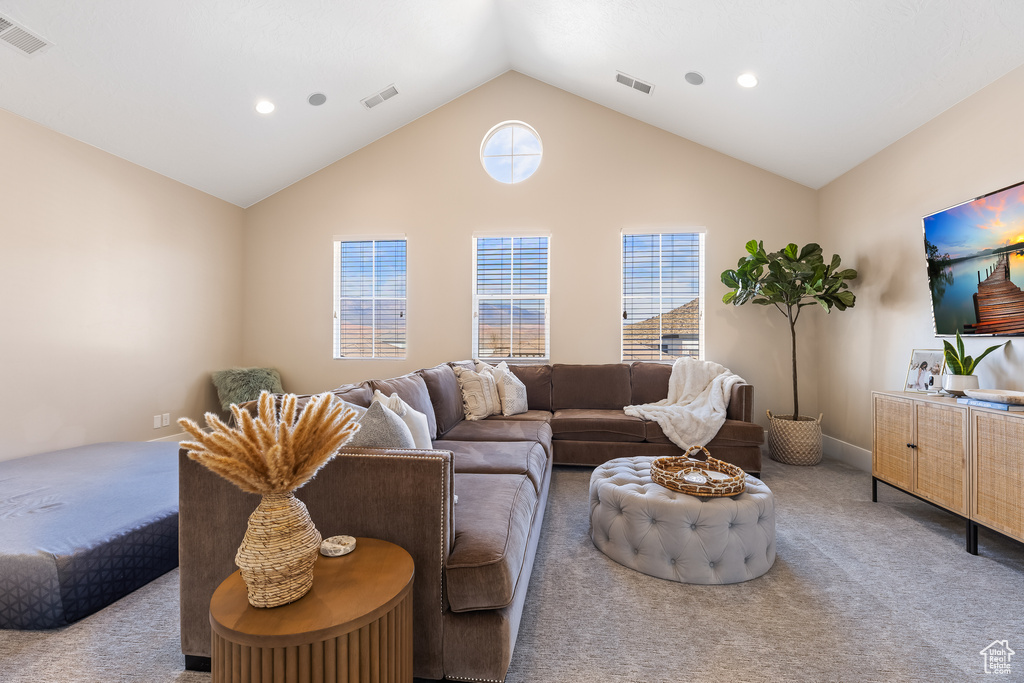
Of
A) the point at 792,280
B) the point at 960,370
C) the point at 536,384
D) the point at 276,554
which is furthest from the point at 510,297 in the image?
the point at 276,554

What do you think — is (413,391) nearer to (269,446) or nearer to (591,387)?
(269,446)

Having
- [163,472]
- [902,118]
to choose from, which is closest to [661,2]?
[902,118]

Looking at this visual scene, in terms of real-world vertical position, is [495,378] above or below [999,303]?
below

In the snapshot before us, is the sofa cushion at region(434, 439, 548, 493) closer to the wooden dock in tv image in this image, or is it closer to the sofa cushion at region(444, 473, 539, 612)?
the sofa cushion at region(444, 473, 539, 612)

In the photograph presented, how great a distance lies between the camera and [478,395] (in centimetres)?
379

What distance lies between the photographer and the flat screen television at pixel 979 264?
247cm

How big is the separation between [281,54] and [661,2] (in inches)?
108

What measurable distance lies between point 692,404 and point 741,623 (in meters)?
2.36

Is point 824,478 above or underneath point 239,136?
underneath

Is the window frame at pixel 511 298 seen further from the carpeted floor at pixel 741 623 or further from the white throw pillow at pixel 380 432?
the white throw pillow at pixel 380 432

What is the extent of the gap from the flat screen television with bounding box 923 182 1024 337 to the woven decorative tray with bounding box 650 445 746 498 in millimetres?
1843

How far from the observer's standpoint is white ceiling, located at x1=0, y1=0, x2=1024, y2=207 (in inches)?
105

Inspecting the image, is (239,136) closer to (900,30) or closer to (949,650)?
(900,30)

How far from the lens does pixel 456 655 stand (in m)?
1.37
